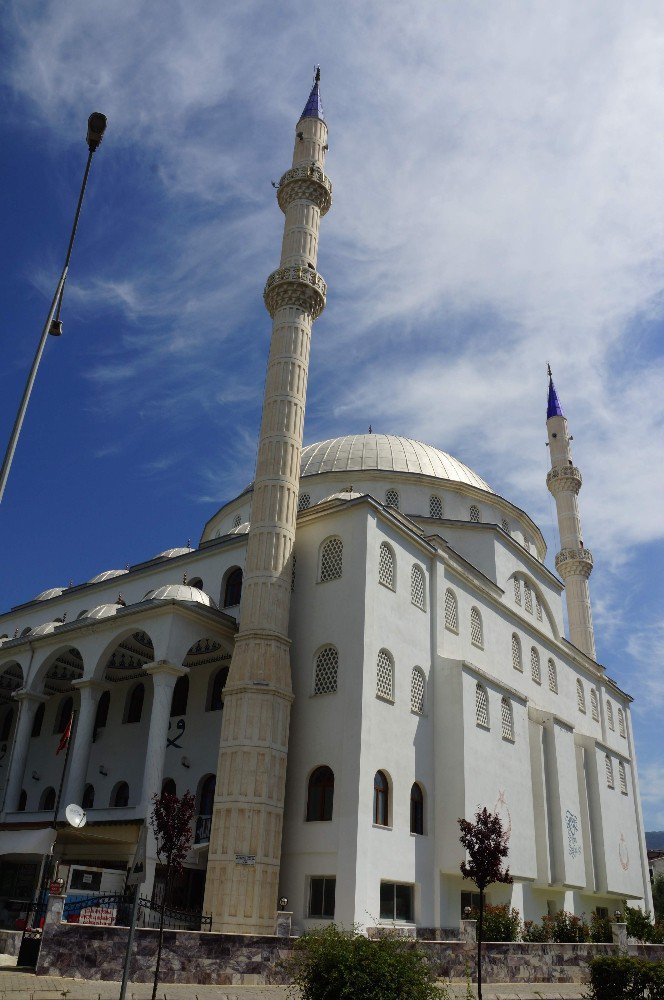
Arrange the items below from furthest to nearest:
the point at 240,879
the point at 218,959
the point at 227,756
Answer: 1. the point at 227,756
2. the point at 240,879
3. the point at 218,959

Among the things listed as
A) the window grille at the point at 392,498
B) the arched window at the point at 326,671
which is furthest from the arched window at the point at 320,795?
the window grille at the point at 392,498

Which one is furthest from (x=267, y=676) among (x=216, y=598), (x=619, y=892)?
(x=619, y=892)

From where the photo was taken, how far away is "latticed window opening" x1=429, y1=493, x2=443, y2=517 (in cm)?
2979

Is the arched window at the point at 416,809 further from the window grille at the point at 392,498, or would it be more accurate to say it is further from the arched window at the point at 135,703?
the window grille at the point at 392,498

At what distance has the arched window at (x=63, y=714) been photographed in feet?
90.6

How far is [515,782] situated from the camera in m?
23.3

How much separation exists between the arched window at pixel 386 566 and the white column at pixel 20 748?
11.5m

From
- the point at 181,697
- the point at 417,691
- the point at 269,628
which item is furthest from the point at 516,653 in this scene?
the point at 181,697

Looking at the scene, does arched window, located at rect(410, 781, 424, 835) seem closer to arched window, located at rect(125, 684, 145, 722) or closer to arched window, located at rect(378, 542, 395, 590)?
arched window, located at rect(378, 542, 395, 590)

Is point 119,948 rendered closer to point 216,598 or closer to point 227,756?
point 227,756

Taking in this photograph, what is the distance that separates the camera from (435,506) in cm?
2998

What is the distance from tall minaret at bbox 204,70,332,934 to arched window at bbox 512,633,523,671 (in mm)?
10171

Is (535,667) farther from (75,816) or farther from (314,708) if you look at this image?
(75,816)

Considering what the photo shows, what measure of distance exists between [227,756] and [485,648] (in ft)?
32.7
